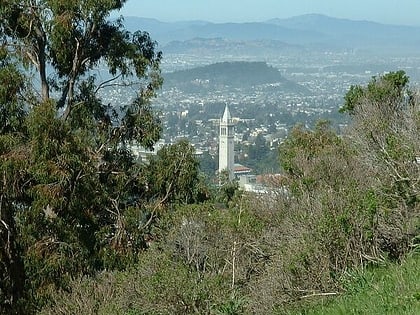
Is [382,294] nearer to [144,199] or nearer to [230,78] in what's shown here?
[144,199]

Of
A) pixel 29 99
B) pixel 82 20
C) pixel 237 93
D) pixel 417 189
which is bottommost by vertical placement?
pixel 237 93

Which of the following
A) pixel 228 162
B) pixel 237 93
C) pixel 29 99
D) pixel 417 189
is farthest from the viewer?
pixel 237 93

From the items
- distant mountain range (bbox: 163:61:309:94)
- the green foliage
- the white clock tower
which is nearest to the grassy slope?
the green foliage

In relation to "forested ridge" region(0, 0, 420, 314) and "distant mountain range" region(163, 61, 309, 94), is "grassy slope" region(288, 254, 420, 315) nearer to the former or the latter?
"forested ridge" region(0, 0, 420, 314)

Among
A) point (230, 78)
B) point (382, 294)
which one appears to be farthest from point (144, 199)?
point (230, 78)

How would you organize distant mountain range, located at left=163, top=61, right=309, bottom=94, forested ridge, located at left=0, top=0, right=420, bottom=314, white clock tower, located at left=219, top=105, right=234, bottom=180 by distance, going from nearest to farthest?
1. forested ridge, located at left=0, top=0, right=420, bottom=314
2. white clock tower, located at left=219, top=105, right=234, bottom=180
3. distant mountain range, located at left=163, top=61, right=309, bottom=94

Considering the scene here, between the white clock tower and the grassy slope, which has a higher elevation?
the grassy slope

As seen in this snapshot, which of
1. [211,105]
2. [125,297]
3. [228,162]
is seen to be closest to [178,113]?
[211,105]

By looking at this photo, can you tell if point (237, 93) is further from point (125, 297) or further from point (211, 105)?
point (125, 297)
